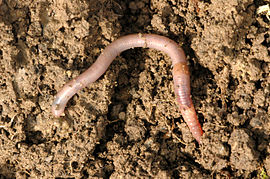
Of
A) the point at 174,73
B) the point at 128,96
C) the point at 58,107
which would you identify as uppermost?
the point at 174,73

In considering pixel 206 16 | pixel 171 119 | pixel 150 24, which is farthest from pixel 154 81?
pixel 206 16

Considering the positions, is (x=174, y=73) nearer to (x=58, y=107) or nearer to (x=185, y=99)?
(x=185, y=99)

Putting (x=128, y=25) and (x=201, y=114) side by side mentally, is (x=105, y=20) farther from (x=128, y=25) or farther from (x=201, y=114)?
(x=201, y=114)

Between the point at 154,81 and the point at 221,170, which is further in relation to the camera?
the point at 154,81

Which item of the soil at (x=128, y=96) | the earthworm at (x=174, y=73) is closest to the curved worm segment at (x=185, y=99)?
the earthworm at (x=174, y=73)

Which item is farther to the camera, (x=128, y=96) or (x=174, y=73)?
(x=128, y=96)

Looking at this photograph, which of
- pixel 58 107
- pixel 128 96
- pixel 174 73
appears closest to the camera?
pixel 58 107

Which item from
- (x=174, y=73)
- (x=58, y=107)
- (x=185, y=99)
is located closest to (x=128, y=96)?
(x=174, y=73)
